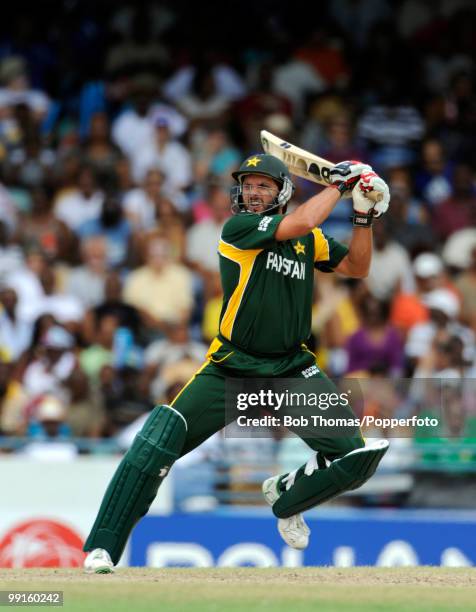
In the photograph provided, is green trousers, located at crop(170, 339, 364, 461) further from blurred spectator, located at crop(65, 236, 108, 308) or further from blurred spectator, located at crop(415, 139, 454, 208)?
blurred spectator, located at crop(415, 139, 454, 208)

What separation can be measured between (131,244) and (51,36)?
374cm

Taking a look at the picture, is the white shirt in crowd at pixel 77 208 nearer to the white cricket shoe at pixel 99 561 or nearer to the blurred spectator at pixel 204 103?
the blurred spectator at pixel 204 103

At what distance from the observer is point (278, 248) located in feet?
23.1

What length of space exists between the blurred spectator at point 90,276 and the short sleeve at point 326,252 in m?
5.77

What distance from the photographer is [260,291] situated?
6.96m

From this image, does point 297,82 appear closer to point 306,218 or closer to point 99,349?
point 99,349

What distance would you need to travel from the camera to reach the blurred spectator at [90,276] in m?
13.0

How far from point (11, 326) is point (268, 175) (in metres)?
5.92

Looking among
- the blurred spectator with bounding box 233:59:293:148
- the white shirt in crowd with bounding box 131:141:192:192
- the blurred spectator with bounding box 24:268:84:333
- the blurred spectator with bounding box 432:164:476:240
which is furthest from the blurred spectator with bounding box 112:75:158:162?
the blurred spectator with bounding box 432:164:476:240

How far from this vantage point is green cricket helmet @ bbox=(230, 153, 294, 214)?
23.1ft

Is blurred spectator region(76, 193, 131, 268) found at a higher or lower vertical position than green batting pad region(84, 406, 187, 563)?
higher

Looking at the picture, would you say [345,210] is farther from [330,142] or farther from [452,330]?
[452,330]

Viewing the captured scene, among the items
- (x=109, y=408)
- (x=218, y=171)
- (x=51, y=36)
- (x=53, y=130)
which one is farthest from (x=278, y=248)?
(x=51, y=36)

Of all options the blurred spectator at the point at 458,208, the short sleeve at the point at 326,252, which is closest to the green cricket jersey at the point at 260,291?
the short sleeve at the point at 326,252
